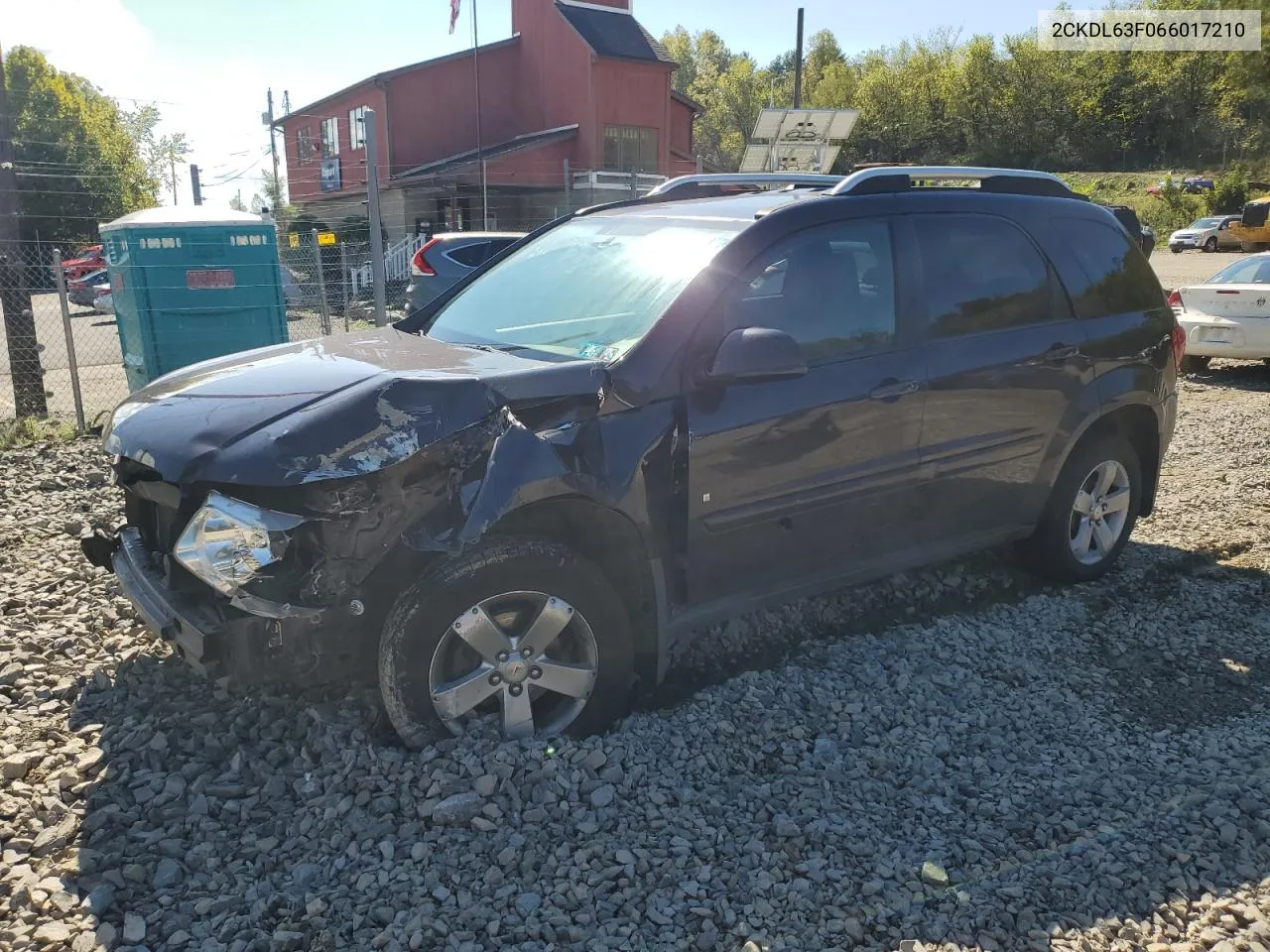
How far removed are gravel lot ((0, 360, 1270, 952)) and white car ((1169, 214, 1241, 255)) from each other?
33102 mm

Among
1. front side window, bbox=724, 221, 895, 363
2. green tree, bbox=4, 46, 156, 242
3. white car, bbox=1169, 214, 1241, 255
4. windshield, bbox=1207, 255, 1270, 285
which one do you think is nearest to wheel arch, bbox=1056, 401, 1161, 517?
front side window, bbox=724, 221, 895, 363

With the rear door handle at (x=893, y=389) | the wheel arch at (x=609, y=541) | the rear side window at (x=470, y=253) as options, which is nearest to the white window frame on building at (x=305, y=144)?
the rear side window at (x=470, y=253)

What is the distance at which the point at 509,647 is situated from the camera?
10.2 feet

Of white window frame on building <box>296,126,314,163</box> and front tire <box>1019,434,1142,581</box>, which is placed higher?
white window frame on building <box>296,126,314,163</box>

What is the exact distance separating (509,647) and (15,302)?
25.9 feet

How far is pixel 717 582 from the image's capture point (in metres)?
3.58

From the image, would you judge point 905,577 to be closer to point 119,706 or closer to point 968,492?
point 968,492

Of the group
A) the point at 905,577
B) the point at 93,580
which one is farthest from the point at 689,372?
the point at 93,580

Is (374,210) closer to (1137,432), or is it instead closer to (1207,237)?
(1137,432)

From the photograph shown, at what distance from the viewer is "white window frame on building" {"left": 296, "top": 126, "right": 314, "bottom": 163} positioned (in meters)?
35.0

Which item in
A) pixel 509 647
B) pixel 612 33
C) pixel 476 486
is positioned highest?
pixel 612 33

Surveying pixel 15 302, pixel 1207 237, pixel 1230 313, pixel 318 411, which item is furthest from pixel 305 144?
pixel 318 411

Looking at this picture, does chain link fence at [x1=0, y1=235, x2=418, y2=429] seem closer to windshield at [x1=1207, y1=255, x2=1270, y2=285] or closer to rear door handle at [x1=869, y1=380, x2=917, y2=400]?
rear door handle at [x1=869, y1=380, x2=917, y2=400]

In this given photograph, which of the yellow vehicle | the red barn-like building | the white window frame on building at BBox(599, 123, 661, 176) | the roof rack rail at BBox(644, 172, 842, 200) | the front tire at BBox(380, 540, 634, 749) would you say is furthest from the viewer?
the yellow vehicle
